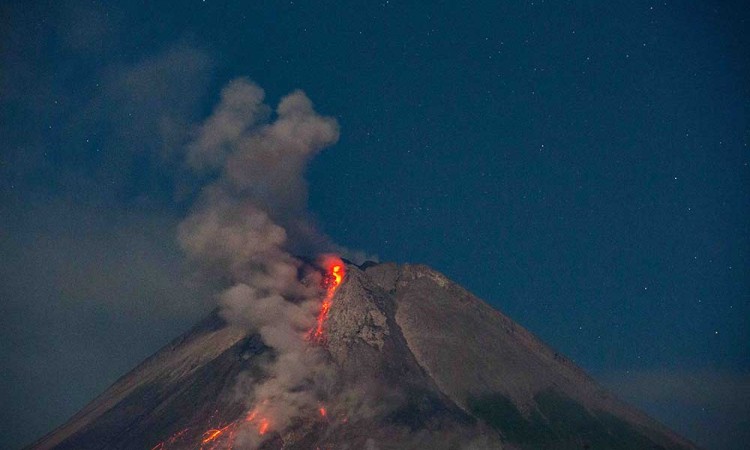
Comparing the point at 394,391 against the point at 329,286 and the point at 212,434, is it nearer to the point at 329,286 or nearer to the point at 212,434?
the point at 212,434

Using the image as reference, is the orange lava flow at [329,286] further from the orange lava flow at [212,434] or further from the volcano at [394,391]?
the orange lava flow at [212,434]

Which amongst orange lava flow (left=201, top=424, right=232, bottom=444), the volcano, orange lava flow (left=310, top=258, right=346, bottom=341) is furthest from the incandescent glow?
orange lava flow (left=310, top=258, right=346, bottom=341)

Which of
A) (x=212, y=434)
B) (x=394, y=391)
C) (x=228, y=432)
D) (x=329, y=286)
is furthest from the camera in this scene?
(x=329, y=286)

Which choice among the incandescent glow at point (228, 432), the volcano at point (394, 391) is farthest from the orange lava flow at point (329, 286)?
the incandescent glow at point (228, 432)

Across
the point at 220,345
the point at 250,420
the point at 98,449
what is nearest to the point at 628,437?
the point at 250,420

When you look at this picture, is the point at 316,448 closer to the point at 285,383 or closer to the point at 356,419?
the point at 356,419

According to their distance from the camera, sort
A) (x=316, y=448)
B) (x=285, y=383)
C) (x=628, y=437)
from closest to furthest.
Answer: (x=316, y=448), (x=285, y=383), (x=628, y=437)

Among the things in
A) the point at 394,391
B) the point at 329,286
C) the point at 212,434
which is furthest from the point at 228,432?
the point at 329,286
